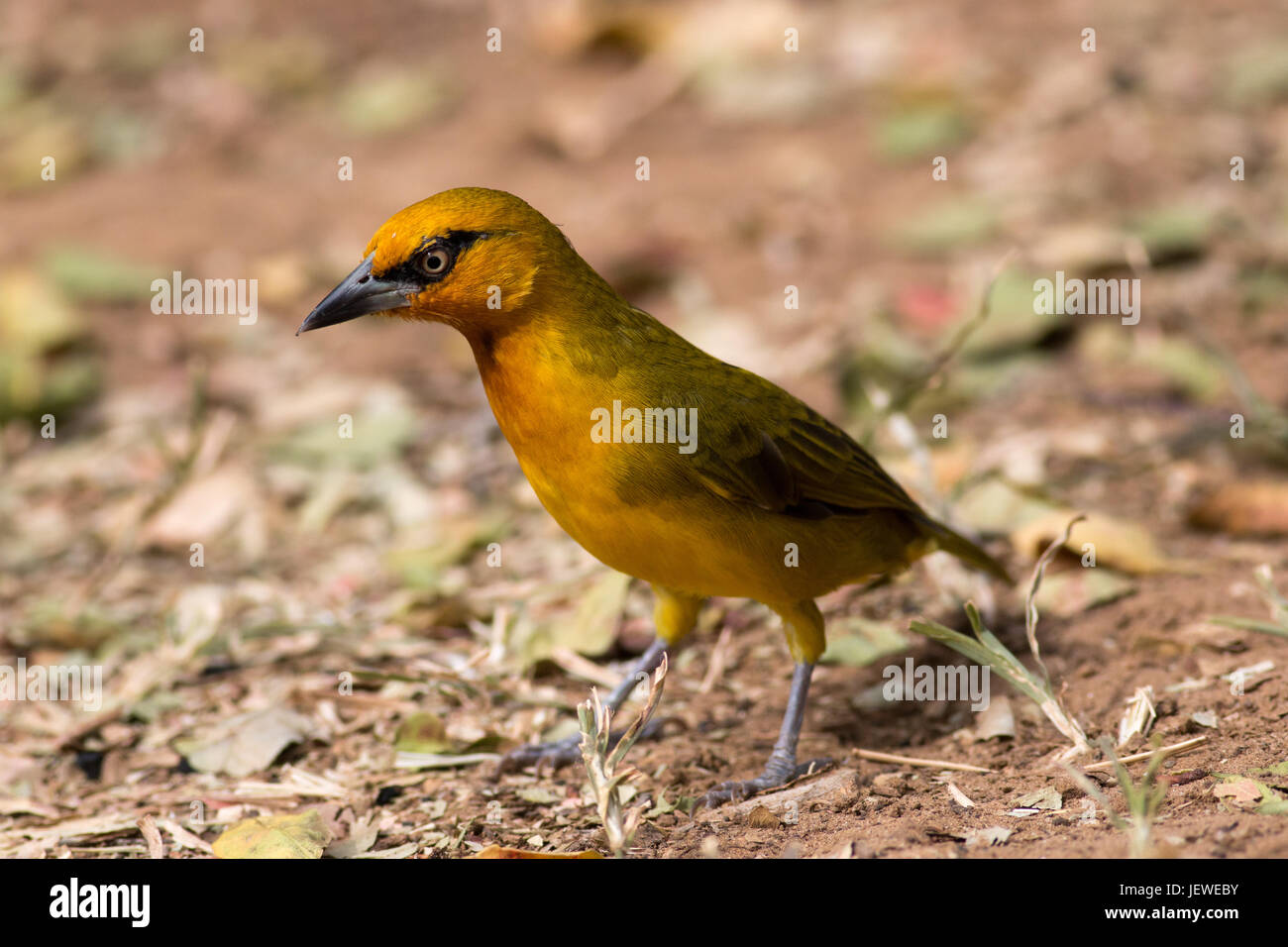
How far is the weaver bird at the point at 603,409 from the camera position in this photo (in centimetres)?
331

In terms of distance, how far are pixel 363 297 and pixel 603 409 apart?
2.20 feet

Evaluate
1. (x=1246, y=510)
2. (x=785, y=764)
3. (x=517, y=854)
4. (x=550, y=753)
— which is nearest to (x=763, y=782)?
(x=785, y=764)

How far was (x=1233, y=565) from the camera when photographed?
434cm

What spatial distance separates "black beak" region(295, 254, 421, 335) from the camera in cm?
339

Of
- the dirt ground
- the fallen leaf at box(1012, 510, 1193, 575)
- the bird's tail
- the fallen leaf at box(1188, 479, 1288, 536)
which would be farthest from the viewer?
the fallen leaf at box(1188, 479, 1288, 536)

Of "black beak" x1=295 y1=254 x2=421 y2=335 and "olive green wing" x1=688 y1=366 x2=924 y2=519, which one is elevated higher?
"black beak" x1=295 y1=254 x2=421 y2=335

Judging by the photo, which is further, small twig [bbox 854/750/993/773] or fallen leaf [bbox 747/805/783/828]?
small twig [bbox 854/750/993/773]

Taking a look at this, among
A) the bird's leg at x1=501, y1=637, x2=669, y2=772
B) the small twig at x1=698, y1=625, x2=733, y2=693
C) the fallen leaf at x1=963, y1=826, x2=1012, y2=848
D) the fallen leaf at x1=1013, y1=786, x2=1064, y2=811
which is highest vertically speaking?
the small twig at x1=698, y1=625, x2=733, y2=693

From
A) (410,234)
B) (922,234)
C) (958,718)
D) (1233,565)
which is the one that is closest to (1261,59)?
(922,234)

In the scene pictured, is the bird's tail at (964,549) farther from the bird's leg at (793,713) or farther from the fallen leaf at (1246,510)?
the fallen leaf at (1246,510)

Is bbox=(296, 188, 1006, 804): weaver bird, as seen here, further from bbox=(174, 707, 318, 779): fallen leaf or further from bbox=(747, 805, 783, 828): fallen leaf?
bbox=(174, 707, 318, 779): fallen leaf

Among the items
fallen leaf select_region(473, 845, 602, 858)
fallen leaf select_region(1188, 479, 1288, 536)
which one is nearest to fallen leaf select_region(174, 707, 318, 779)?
fallen leaf select_region(473, 845, 602, 858)

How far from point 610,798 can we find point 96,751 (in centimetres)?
181

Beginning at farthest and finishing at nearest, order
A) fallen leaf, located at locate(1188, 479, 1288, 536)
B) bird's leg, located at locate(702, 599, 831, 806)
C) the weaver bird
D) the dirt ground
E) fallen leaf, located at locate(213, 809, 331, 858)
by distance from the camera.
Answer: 1. fallen leaf, located at locate(1188, 479, 1288, 536)
2. the dirt ground
3. bird's leg, located at locate(702, 599, 831, 806)
4. the weaver bird
5. fallen leaf, located at locate(213, 809, 331, 858)
